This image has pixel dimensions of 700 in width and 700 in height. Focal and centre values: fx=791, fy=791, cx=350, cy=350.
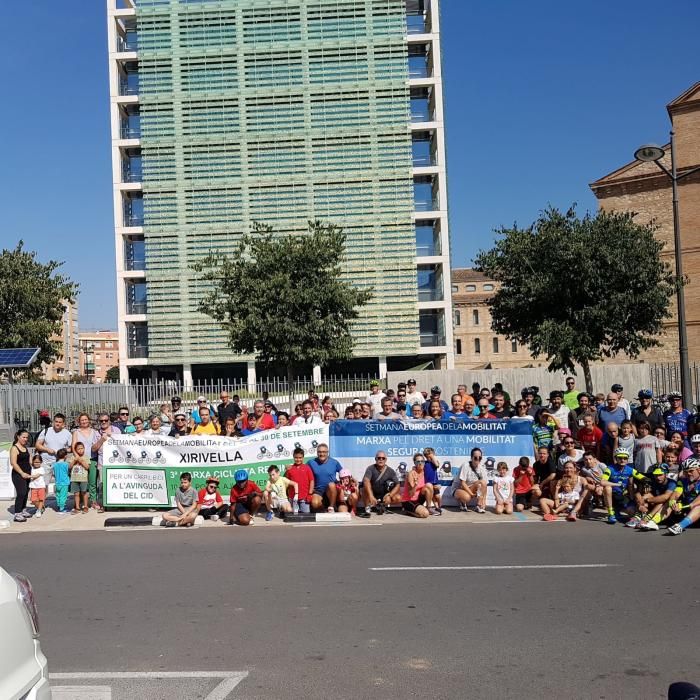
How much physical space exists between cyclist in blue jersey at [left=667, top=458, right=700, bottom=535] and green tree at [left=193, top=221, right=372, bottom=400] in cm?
1760

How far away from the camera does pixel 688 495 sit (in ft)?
37.3

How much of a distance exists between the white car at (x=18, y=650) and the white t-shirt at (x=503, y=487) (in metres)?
10.6

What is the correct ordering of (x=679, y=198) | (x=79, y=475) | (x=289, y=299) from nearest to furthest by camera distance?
(x=79, y=475) → (x=289, y=299) → (x=679, y=198)

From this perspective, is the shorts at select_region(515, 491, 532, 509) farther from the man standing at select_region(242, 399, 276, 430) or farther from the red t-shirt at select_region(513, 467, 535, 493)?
the man standing at select_region(242, 399, 276, 430)

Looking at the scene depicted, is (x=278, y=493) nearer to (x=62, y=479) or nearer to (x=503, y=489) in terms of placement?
(x=503, y=489)

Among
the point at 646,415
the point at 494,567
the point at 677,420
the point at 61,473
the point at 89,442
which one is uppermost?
the point at 646,415

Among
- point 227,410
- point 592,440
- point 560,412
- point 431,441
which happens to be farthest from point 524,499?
point 227,410

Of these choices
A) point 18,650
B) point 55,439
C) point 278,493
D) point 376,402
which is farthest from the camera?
point 376,402

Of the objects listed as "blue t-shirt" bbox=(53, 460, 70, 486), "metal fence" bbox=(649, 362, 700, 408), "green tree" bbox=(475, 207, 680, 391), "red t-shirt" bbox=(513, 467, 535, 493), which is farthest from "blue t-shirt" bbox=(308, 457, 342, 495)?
"metal fence" bbox=(649, 362, 700, 408)

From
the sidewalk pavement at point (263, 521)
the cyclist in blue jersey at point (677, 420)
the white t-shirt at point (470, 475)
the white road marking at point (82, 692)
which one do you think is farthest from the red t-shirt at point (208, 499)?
the cyclist in blue jersey at point (677, 420)

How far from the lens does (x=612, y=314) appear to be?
2534 centimetres

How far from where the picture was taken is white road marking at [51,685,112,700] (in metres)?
5.08

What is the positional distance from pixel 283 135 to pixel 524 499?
1617 inches

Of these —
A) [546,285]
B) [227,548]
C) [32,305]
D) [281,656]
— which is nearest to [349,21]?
[32,305]
